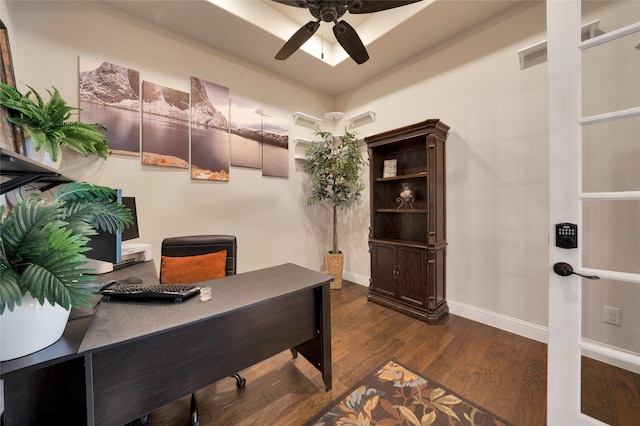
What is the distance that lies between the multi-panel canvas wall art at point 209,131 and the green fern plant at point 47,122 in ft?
3.18

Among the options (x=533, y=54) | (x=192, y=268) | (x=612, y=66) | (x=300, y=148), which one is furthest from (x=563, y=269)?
(x=300, y=148)

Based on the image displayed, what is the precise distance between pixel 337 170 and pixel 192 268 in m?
2.05

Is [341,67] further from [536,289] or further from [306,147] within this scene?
[536,289]

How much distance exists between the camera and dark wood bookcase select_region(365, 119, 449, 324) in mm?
2418

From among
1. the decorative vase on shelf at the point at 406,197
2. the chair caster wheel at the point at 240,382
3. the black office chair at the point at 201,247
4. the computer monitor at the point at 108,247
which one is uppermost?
the decorative vase on shelf at the point at 406,197

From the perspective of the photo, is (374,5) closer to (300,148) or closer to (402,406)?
(300,148)

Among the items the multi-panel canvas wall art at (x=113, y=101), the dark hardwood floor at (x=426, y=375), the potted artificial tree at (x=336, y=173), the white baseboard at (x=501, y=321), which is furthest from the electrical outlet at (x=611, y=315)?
the multi-panel canvas wall art at (x=113, y=101)

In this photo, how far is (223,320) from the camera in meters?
1.17

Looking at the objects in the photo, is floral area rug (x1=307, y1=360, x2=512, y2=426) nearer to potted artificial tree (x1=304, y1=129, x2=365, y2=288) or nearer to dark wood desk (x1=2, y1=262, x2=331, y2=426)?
dark wood desk (x1=2, y1=262, x2=331, y2=426)

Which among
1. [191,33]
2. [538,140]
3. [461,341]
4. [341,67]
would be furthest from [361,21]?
[461,341]

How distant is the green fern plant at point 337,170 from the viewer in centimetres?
316

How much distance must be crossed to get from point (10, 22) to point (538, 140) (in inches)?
168

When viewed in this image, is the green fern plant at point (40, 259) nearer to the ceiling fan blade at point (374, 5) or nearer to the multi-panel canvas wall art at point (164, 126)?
the multi-panel canvas wall art at point (164, 126)

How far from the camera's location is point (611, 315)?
1649 mm
